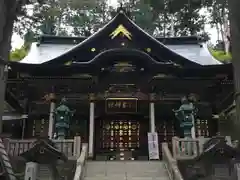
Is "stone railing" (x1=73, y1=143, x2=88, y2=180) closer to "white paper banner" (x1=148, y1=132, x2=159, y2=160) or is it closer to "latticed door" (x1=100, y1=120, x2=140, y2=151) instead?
"white paper banner" (x1=148, y1=132, x2=159, y2=160)

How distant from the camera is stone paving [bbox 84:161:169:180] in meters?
10.2

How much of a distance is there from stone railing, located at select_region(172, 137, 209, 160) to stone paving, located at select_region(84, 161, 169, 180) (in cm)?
75

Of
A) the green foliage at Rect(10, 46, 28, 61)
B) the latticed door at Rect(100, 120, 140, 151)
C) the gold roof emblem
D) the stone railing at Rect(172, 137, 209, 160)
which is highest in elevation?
the green foliage at Rect(10, 46, 28, 61)

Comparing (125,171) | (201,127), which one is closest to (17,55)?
(201,127)

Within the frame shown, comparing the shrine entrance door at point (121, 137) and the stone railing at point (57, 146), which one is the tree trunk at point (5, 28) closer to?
the stone railing at point (57, 146)

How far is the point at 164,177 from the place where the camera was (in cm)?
1038

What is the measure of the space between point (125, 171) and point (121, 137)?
514 centimetres

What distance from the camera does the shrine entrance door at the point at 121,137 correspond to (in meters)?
15.6

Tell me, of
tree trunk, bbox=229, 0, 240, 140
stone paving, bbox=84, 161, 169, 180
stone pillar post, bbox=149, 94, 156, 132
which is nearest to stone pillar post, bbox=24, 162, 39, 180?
stone paving, bbox=84, 161, 169, 180

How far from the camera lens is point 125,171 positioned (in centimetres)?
1091

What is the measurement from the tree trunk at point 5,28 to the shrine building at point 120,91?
24.8ft

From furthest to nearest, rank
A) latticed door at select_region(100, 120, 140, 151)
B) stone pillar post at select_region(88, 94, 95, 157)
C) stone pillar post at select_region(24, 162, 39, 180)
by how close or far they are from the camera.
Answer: latticed door at select_region(100, 120, 140, 151) < stone pillar post at select_region(88, 94, 95, 157) < stone pillar post at select_region(24, 162, 39, 180)

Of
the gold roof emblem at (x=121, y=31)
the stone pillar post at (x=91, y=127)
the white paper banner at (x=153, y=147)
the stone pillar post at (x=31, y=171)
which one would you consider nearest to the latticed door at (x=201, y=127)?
the white paper banner at (x=153, y=147)

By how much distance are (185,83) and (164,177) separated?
664 cm
